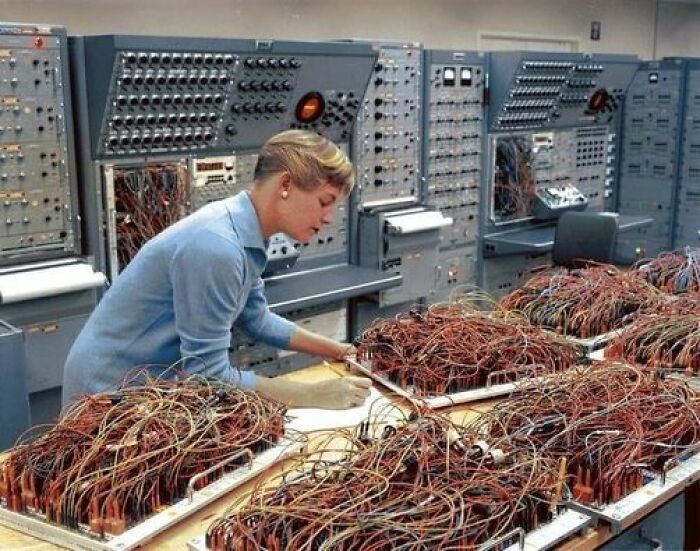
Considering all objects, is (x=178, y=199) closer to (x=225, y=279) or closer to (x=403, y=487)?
(x=225, y=279)

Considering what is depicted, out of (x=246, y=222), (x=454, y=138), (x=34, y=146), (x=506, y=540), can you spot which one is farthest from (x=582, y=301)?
(x=454, y=138)

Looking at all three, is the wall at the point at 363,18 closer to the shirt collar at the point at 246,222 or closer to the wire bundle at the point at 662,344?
the shirt collar at the point at 246,222

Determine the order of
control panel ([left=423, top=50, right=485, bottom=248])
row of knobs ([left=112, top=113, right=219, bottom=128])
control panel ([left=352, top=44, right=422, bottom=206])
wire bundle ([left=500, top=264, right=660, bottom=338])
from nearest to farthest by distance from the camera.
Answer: wire bundle ([left=500, top=264, right=660, bottom=338]) → row of knobs ([left=112, top=113, right=219, bottom=128]) → control panel ([left=352, top=44, right=422, bottom=206]) → control panel ([left=423, top=50, right=485, bottom=248])

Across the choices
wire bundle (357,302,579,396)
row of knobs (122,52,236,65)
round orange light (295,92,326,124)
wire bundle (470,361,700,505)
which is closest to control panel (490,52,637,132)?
round orange light (295,92,326,124)

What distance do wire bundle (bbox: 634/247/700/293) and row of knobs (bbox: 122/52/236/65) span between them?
78.6 inches

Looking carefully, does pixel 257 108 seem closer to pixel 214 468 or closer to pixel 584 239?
pixel 584 239

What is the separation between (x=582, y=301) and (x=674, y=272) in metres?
0.78

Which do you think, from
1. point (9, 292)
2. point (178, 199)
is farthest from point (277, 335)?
point (178, 199)

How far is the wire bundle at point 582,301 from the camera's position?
2.72 meters

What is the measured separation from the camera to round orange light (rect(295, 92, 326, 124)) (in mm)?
4266

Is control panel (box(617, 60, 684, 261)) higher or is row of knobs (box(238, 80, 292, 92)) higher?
row of knobs (box(238, 80, 292, 92))

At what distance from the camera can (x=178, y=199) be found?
3.86m

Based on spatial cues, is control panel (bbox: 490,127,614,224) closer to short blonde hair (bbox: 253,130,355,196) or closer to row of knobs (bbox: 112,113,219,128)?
row of knobs (bbox: 112,113,219,128)

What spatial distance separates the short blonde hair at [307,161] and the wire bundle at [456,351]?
0.53 m
